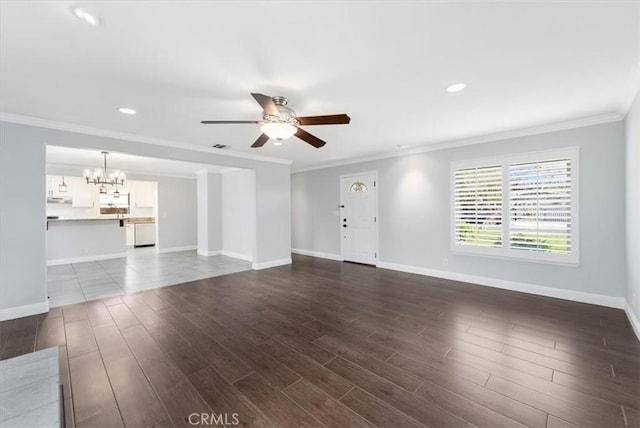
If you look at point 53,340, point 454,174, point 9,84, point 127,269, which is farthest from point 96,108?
point 454,174

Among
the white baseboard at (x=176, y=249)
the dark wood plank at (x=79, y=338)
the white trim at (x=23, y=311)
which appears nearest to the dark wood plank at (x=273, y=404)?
the dark wood plank at (x=79, y=338)

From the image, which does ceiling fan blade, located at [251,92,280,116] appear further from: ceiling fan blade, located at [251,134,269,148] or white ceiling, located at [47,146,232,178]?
white ceiling, located at [47,146,232,178]

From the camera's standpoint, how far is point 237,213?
24.6 feet

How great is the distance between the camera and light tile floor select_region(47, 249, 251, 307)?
4.34 m

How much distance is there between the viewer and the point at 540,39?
1.89m

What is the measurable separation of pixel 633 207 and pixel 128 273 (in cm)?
813

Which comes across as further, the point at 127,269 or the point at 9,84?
the point at 127,269

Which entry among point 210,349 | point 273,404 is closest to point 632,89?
point 273,404

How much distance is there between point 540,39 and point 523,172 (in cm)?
273

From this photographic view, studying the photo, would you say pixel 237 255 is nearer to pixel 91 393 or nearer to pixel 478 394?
pixel 91 393

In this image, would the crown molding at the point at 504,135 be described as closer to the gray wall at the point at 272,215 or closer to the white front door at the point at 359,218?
the white front door at the point at 359,218

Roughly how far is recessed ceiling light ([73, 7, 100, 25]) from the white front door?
202 inches

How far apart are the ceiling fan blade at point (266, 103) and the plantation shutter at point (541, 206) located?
12.8 feet

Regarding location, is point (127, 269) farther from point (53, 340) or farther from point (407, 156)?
point (407, 156)
